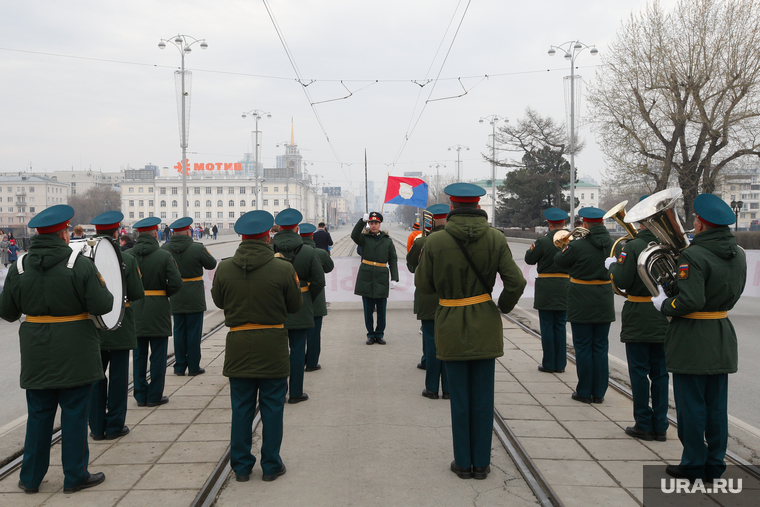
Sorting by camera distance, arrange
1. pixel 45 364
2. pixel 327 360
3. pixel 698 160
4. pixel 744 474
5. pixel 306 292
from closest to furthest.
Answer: pixel 45 364 → pixel 744 474 → pixel 306 292 → pixel 327 360 → pixel 698 160

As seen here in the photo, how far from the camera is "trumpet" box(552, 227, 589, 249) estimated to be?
254 inches

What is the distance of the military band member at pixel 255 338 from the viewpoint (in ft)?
14.8

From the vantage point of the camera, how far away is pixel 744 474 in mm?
4516

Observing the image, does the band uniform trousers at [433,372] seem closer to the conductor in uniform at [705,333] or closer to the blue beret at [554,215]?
the blue beret at [554,215]

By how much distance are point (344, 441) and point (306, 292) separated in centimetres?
208

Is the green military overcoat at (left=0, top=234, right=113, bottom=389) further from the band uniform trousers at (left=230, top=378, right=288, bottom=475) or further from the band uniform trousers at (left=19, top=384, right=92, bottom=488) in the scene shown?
the band uniform trousers at (left=230, top=378, right=288, bottom=475)

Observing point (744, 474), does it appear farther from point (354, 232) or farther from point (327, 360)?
point (354, 232)

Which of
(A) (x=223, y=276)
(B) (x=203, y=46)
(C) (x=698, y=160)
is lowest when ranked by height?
(A) (x=223, y=276)

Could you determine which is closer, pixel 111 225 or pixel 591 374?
pixel 111 225

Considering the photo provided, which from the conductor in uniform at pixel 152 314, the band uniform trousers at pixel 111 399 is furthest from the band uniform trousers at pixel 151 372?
the band uniform trousers at pixel 111 399

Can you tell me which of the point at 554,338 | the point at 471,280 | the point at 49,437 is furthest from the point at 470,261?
the point at 554,338

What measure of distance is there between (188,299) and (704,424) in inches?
227

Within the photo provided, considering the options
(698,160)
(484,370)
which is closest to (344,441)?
(484,370)

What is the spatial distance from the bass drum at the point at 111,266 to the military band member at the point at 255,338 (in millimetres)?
989
